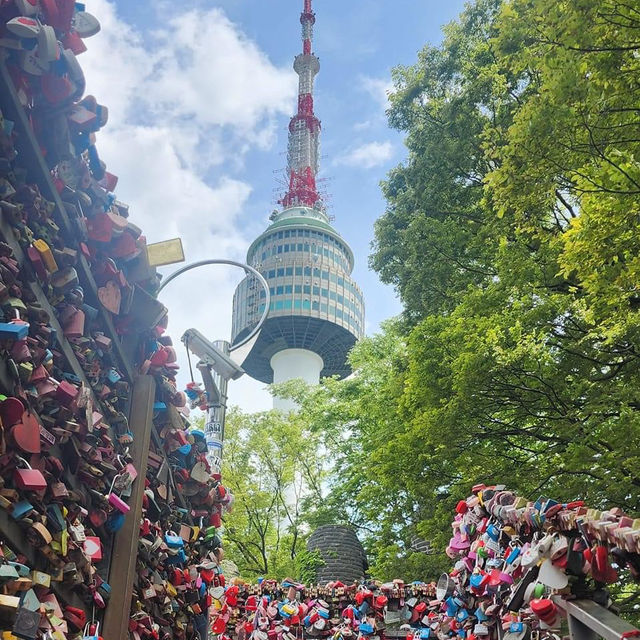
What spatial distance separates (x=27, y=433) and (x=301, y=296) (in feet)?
226

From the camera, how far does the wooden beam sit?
136 inches

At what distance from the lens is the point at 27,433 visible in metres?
2.51

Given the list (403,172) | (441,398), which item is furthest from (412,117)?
(441,398)

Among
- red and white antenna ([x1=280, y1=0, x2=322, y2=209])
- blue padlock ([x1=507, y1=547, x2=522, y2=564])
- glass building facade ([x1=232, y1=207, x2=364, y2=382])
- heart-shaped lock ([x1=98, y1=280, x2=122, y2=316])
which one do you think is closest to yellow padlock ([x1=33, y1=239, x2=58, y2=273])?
heart-shaped lock ([x1=98, y1=280, x2=122, y2=316])

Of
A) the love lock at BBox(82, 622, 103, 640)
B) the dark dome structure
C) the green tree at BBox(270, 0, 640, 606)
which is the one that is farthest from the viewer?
the dark dome structure

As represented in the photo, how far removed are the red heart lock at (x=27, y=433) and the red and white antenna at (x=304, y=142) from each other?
8151 cm

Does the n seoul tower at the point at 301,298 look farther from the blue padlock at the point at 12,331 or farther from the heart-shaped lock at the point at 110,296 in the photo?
the blue padlock at the point at 12,331

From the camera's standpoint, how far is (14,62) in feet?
8.57

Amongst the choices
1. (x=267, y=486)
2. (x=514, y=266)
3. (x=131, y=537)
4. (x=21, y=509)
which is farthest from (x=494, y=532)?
(x=267, y=486)

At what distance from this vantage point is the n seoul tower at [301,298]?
7062 cm

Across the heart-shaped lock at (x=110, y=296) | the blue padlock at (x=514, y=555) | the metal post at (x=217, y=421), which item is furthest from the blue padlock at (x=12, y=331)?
the metal post at (x=217, y=421)

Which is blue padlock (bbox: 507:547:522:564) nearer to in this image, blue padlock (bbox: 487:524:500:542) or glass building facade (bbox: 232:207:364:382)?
blue padlock (bbox: 487:524:500:542)

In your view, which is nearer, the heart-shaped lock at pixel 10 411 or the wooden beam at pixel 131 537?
the heart-shaped lock at pixel 10 411

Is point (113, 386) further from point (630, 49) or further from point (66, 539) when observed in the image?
point (630, 49)
